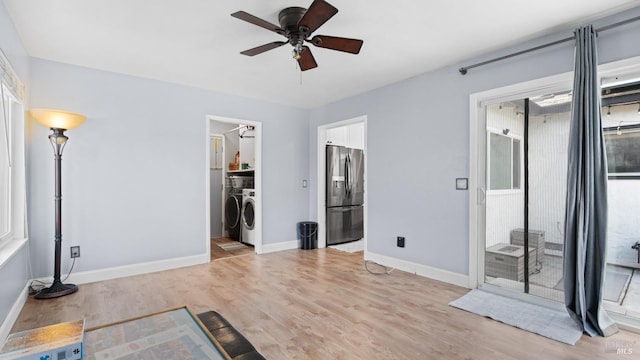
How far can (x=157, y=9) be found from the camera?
2.43 meters

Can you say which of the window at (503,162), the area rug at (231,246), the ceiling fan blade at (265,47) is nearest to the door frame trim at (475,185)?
the window at (503,162)

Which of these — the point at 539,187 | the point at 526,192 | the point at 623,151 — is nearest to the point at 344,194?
the point at 526,192

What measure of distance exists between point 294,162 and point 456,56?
9.94ft

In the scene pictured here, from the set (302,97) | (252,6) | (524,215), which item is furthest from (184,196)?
(524,215)

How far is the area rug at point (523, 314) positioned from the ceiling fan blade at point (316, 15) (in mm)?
2673

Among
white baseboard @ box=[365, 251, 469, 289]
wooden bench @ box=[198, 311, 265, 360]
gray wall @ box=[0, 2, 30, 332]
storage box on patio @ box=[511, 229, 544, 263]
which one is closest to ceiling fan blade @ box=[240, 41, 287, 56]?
gray wall @ box=[0, 2, 30, 332]

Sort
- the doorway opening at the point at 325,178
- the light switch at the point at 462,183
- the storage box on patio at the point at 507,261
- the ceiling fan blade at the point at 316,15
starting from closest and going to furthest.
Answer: the ceiling fan blade at the point at 316,15, the storage box on patio at the point at 507,261, the light switch at the point at 462,183, the doorway opening at the point at 325,178

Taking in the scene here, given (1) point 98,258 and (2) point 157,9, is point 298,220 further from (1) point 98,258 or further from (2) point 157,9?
(2) point 157,9

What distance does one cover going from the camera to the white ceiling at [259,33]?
2.40m

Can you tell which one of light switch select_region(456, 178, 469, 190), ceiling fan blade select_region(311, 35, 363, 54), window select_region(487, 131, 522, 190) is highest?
ceiling fan blade select_region(311, 35, 363, 54)

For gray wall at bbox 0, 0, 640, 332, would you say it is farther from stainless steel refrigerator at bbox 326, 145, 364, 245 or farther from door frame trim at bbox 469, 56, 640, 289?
stainless steel refrigerator at bbox 326, 145, 364, 245

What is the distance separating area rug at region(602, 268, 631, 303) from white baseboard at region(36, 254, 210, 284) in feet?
14.3

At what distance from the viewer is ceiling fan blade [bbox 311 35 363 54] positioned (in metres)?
2.43

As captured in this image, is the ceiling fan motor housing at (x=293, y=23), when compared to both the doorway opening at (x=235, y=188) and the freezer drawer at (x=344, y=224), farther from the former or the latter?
the freezer drawer at (x=344, y=224)
